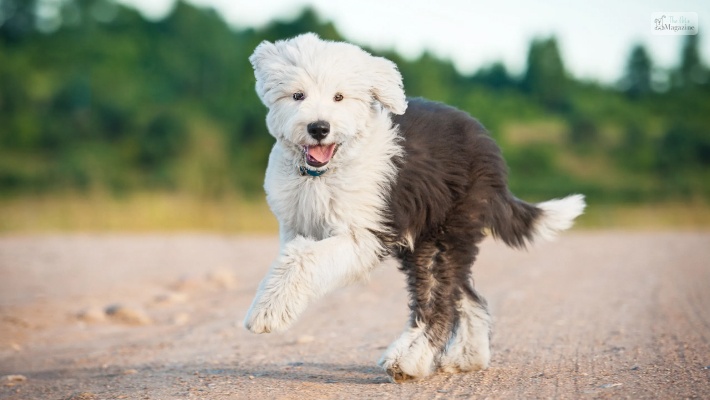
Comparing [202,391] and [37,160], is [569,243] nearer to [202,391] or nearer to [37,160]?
[202,391]

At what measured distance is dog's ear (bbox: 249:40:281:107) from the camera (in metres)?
5.59

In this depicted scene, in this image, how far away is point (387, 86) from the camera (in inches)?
224

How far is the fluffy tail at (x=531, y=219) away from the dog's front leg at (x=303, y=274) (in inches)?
47.3

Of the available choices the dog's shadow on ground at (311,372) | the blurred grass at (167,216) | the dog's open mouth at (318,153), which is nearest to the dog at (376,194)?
the dog's open mouth at (318,153)

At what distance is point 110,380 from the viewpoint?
6371mm

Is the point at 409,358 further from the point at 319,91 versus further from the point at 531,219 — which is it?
the point at 319,91

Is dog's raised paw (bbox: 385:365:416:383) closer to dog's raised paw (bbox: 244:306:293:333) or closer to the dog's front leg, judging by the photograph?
the dog's front leg

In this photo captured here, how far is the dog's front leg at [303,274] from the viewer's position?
17.3ft

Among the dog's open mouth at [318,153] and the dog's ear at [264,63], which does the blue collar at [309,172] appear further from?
the dog's ear at [264,63]

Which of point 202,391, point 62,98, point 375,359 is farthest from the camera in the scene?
point 62,98

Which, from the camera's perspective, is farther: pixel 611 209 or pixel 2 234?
pixel 611 209

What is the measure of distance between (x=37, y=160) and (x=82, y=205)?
6078mm

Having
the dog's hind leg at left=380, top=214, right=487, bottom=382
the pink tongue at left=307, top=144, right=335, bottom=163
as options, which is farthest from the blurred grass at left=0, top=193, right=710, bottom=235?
the pink tongue at left=307, top=144, right=335, bottom=163

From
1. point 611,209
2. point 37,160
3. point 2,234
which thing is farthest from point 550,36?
point 2,234
